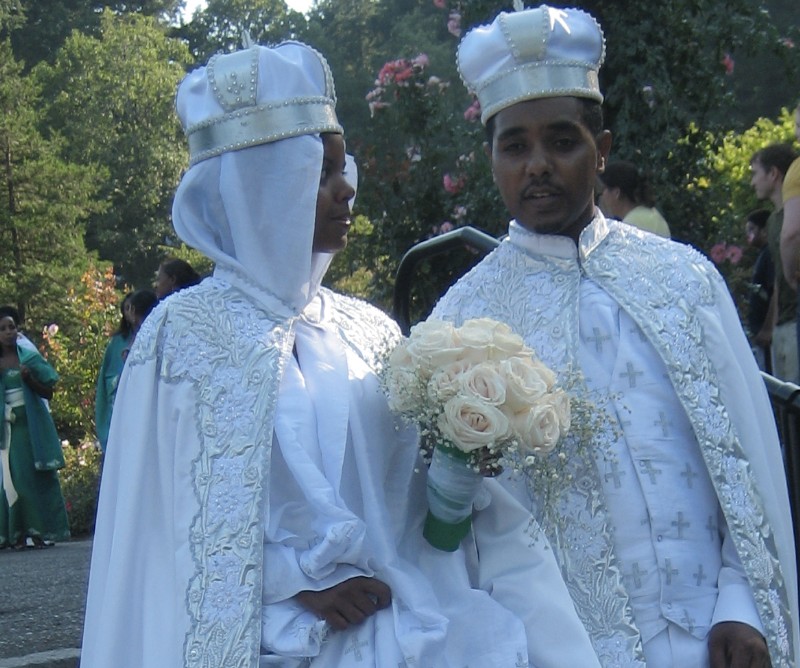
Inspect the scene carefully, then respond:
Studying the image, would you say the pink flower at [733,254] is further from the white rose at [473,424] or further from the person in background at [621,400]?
the white rose at [473,424]

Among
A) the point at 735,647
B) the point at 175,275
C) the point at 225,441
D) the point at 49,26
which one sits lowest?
the point at 735,647

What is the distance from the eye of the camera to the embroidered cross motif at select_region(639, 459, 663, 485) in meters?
3.78

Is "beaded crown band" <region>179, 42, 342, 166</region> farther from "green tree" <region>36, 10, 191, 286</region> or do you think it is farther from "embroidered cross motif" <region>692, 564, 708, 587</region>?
"green tree" <region>36, 10, 191, 286</region>

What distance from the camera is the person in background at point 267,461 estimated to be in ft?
11.4

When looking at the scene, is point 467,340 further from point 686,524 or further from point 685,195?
point 685,195

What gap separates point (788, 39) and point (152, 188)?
40.9 m

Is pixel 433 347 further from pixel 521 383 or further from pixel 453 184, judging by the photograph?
pixel 453 184

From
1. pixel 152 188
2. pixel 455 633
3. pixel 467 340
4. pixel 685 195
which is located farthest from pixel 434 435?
pixel 152 188

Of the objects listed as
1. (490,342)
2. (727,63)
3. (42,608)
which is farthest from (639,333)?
(727,63)

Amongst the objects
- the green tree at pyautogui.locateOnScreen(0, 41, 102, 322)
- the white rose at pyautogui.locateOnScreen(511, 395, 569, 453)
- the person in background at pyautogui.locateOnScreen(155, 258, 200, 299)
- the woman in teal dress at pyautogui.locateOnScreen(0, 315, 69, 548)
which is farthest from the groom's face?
the green tree at pyautogui.locateOnScreen(0, 41, 102, 322)

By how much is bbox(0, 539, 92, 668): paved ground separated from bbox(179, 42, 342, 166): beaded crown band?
3.48m

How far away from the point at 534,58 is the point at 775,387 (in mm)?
1668

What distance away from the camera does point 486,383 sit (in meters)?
3.42

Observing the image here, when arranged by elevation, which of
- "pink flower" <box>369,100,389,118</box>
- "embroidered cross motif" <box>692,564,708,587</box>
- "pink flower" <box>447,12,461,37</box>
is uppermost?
"pink flower" <box>447,12,461,37</box>
